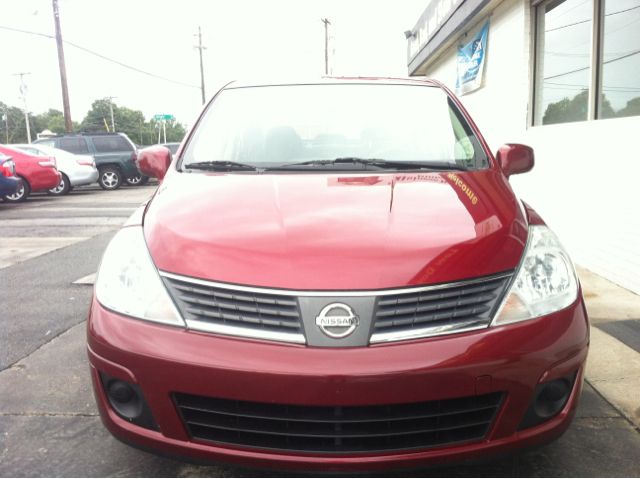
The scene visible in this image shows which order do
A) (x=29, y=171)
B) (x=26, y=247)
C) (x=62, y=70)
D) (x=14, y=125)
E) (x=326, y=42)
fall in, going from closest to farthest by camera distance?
(x=26, y=247) < (x=29, y=171) < (x=62, y=70) < (x=326, y=42) < (x=14, y=125)

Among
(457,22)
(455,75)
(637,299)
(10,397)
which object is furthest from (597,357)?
(455,75)

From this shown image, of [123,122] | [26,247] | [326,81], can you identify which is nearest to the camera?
[326,81]

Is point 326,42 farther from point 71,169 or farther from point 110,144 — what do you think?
point 71,169

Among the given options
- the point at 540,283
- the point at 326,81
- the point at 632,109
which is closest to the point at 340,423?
the point at 540,283

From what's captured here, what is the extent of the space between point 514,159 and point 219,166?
1498 millimetres

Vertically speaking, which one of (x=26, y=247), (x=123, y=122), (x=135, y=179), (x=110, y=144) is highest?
(x=123, y=122)

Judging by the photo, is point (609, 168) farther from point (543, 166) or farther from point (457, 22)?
point (457, 22)

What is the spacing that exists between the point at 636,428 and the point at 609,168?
119 inches

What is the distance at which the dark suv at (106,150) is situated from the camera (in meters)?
17.2

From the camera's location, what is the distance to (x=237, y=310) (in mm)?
1764

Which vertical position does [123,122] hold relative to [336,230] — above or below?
above

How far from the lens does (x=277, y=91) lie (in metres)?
3.25

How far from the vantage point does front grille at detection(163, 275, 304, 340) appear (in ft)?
5.66

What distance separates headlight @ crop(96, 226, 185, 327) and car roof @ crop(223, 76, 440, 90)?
1484 millimetres
